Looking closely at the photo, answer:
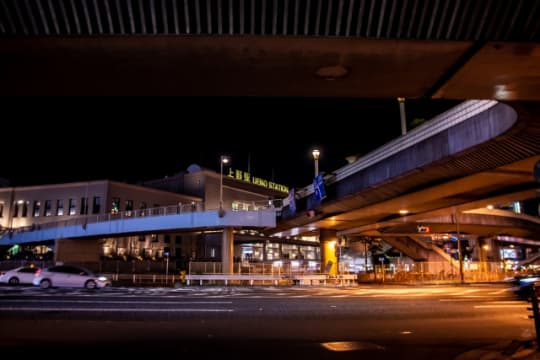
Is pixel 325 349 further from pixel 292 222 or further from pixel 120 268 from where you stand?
pixel 120 268

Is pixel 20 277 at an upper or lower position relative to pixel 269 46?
lower

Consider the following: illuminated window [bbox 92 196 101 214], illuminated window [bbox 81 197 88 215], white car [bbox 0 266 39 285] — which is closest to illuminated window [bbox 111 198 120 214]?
illuminated window [bbox 92 196 101 214]

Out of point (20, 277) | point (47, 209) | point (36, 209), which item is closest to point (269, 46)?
point (20, 277)

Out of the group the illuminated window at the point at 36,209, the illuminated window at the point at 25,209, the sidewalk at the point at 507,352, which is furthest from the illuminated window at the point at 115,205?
the sidewalk at the point at 507,352

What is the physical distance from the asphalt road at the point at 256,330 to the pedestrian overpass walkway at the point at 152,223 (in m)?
25.0

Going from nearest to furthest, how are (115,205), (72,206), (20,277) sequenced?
1. (20,277)
2. (115,205)
3. (72,206)

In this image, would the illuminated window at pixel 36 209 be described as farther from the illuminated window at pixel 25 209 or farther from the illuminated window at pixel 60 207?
the illuminated window at pixel 60 207

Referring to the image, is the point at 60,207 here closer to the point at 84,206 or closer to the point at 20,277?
the point at 84,206

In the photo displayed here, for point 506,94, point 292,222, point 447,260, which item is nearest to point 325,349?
point 506,94

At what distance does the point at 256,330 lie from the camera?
38.6 ft

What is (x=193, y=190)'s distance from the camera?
86.6 meters

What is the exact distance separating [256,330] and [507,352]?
580 centimetres

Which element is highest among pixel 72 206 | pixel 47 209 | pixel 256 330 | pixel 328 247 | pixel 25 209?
pixel 72 206

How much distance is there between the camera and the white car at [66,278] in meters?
30.4
